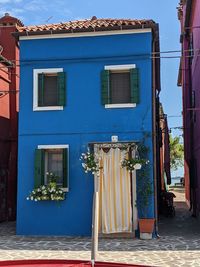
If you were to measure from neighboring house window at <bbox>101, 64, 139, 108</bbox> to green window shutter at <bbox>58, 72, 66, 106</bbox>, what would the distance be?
1293mm

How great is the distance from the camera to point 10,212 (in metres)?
19.6

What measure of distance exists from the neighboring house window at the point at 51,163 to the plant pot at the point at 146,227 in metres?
2.74

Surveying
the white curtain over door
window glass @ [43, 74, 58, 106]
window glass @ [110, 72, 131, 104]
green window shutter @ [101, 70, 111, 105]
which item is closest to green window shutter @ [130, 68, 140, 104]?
window glass @ [110, 72, 131, 104]

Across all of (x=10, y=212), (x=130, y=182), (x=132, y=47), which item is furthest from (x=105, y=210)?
(x=10, y=212)

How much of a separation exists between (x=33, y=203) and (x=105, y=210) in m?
2.47

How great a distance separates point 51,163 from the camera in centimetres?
1535

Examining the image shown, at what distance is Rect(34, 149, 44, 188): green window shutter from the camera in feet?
48.8

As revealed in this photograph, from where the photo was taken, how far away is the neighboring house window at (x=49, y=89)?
1523cm

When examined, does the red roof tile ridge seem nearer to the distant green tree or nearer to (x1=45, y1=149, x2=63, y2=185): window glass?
(x1=45, y1=149, x2=63, y2=185): window glass

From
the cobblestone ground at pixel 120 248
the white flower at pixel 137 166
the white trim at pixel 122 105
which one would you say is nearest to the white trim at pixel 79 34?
the white trim at pixel 122 105

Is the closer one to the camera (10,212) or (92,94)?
(92,94)

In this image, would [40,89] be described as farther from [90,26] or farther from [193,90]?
[193,90]

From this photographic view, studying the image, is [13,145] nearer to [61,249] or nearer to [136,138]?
[136,138]

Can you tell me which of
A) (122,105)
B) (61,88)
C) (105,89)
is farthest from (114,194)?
(61,88)
